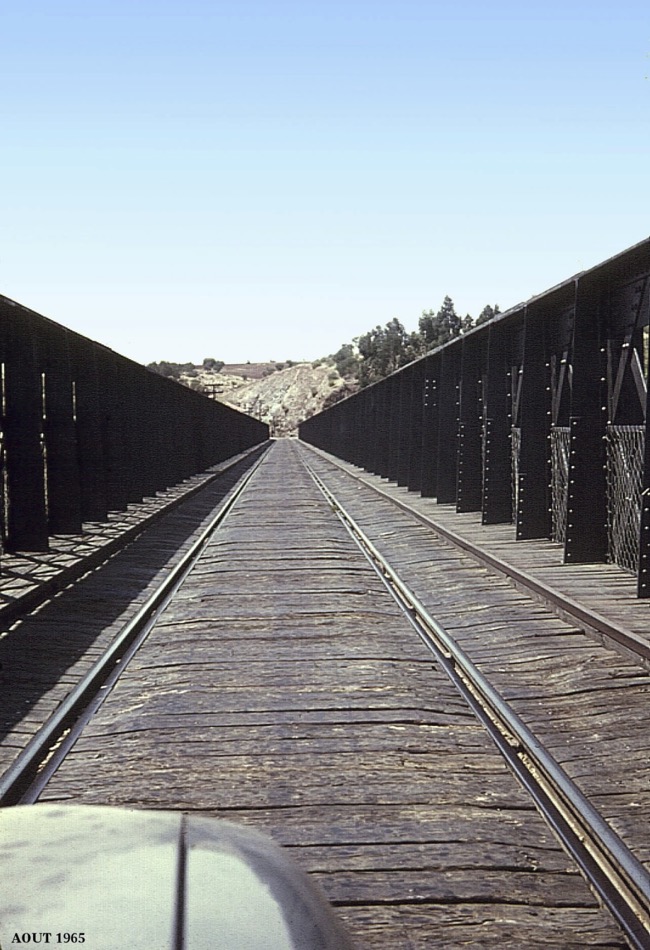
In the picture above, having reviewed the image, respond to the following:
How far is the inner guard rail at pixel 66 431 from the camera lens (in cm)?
1187

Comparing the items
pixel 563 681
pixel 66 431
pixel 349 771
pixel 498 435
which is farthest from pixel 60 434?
pixel 349 771

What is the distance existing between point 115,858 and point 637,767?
157 inches

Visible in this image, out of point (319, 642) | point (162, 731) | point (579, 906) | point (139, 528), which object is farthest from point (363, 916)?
point (139, 528)

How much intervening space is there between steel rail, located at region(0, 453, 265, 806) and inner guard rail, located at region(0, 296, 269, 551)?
2015mm

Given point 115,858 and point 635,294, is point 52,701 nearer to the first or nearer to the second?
point 115,858

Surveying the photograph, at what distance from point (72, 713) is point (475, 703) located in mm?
2121

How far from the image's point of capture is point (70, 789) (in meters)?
4.67

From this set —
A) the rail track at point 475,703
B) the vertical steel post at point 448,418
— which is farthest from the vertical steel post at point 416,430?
the rail track at point 475,703

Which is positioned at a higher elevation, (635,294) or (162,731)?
(635,294)

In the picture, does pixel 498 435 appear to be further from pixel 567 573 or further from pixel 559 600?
pixel 559 600

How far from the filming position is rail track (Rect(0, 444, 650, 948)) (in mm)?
3826

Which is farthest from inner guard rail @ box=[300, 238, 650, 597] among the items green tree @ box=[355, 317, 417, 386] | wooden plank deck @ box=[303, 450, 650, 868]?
green tree @ box=[355, 317, 417, 386]

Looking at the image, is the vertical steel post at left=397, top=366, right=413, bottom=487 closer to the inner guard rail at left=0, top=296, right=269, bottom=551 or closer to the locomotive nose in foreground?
the inner guard rail at left=0, top=296, right=269, bottom=551

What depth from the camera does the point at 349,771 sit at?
485 centimetres
